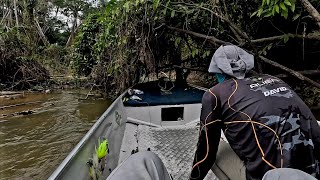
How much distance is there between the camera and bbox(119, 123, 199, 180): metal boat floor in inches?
127

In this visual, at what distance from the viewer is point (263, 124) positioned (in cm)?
170

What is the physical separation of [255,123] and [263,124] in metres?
0.05

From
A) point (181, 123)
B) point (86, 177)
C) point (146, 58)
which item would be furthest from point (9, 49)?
point (86, 177)

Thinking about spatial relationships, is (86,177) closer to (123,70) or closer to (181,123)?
(181,123)

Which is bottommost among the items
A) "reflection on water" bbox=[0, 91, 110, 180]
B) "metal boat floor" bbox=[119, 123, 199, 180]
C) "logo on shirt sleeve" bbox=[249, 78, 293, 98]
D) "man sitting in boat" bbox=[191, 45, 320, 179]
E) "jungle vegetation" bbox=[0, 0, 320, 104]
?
"reflection on water" bbox=[0, 91, 110, 180]

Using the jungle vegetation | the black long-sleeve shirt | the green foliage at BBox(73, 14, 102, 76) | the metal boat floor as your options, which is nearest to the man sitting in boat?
the black long-sleeve shirt

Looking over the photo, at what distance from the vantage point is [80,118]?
823cm

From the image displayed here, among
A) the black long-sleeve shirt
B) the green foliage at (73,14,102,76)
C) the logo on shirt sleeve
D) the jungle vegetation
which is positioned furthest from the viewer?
the green foliage at (73,14,102,76)

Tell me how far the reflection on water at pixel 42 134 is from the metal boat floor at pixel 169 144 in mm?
1700

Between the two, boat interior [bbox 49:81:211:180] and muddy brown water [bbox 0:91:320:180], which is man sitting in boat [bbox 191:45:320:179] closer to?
boat interior [bbox 49:81:211:180]

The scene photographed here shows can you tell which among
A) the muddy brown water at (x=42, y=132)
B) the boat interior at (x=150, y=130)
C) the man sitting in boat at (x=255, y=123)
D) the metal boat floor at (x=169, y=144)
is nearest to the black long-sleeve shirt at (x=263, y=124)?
the man sitting in boat at (x=255, y=123)

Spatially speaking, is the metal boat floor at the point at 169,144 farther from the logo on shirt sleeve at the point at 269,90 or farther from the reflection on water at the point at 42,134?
the reflection on water at the point at 42,134

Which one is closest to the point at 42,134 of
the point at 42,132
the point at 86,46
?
the point at 42,132

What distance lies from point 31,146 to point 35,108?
3.83 meters
